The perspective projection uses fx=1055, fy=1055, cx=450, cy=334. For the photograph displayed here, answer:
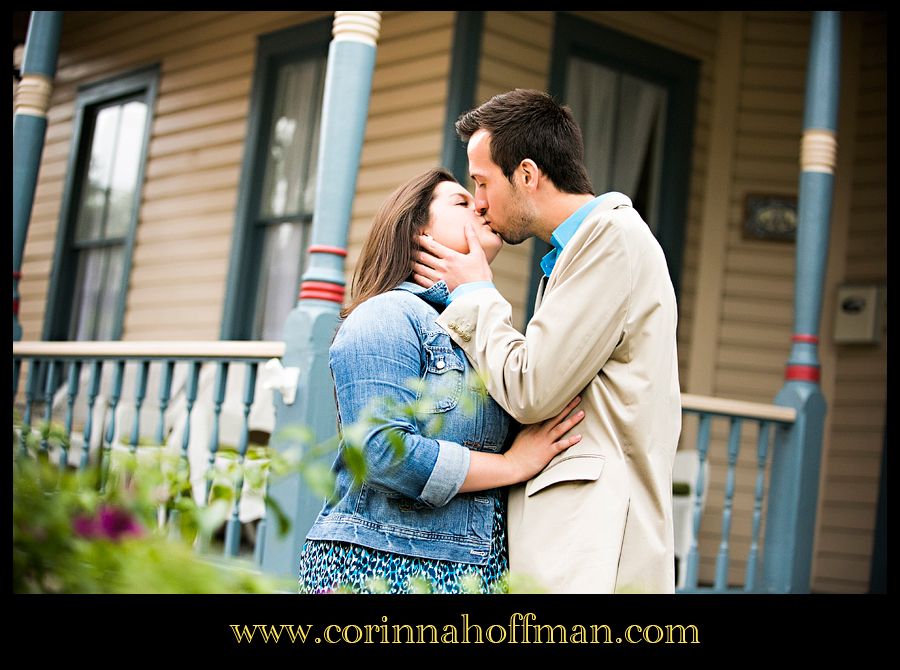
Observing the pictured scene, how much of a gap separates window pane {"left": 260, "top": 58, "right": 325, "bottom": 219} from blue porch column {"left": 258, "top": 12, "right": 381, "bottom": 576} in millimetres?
2791

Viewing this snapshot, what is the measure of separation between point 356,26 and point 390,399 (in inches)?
117

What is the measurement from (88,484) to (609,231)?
131 centimetres

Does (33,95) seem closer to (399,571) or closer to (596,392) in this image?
(399,571)

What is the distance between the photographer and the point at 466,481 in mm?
2135

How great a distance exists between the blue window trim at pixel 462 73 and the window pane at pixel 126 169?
351 cm

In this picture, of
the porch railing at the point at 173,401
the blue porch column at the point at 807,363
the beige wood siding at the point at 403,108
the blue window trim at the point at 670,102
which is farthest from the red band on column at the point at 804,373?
the porch railing at the point at 173,401

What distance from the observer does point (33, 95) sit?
6484 millimetres

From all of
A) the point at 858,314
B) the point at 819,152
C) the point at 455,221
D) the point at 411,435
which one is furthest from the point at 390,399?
the point at 858,314

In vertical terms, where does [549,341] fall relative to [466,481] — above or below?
above

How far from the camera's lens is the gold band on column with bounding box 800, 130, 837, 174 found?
5.63 metres

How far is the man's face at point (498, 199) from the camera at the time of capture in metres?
2.43

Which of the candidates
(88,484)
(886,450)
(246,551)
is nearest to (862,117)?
(886,450)
